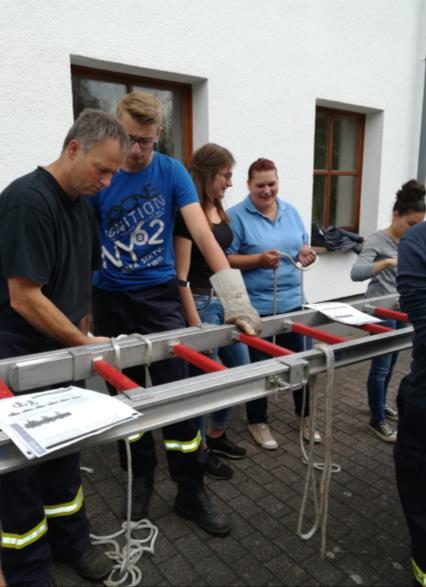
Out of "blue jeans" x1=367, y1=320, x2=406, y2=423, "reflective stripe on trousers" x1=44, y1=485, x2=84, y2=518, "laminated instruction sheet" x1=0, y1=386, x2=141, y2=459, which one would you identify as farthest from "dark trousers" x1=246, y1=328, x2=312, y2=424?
"laminated instruction sheet" x1=0, y1=386, x2=141, y2=459

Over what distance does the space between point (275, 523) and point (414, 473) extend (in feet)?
3.07

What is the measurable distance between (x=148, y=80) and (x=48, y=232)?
8.38 ft

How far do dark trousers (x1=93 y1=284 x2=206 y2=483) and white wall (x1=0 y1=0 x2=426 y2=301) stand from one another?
1332 mm

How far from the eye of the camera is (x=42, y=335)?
180cm

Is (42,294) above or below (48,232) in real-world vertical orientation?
below

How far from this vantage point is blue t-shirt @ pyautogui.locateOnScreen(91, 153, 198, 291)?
2.15 m

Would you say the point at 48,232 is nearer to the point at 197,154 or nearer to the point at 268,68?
the point at 197,154

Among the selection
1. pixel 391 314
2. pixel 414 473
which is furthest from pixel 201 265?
pixel 414 473

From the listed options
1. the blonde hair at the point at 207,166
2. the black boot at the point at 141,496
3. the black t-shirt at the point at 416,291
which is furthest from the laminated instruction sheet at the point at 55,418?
the blonde hair at the point at 207,166

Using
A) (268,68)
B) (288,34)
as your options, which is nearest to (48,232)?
(268,68)

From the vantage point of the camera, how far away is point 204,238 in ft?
7.02

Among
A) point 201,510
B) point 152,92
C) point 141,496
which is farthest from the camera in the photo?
point 152,92

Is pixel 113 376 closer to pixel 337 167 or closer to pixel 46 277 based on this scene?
pixel 46 277

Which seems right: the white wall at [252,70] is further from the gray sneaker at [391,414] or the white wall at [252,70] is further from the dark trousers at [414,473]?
the dark trousers at [414,473]
